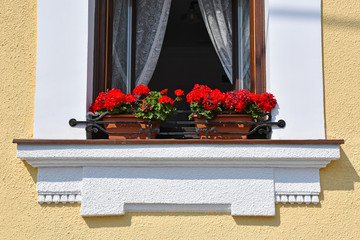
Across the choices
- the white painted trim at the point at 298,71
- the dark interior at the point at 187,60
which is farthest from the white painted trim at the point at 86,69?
the dark interior at the point at 187,60

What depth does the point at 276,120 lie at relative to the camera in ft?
11.2

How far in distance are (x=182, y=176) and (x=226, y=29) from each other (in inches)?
59.0

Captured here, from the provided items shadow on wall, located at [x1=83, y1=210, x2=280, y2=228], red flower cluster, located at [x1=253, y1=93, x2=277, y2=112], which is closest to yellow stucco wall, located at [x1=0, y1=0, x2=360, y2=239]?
shadow on wall, located at [x1=83, y1=210, x2=280, y2=228]

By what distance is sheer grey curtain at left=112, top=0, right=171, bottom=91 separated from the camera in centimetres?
397

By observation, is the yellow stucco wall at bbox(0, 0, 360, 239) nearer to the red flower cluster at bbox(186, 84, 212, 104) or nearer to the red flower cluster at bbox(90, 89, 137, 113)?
the red flower cluster at bbox(90, 89, 137, 113)

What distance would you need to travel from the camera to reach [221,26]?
409cm

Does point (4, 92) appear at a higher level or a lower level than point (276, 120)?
higher

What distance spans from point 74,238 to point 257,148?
145 centimetres

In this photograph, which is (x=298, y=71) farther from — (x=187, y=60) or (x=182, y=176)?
(x=187, y=60)

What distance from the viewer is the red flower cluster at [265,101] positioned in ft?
11.0

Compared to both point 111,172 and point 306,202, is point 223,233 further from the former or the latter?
point 111,172

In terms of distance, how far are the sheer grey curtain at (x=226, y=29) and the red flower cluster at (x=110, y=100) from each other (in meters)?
1.04

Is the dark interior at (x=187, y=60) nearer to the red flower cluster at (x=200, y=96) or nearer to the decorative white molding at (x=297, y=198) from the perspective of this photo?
the red flower cluster at (x=200, y=96)

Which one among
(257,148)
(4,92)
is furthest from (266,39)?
(4,92)
